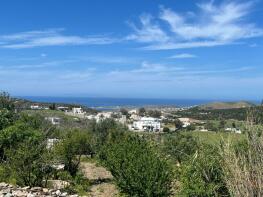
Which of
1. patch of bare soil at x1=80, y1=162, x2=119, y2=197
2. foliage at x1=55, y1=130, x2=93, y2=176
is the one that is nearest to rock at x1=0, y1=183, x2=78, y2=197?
patch of bare soil at x1=80, y1=162, x2=119, y2=197

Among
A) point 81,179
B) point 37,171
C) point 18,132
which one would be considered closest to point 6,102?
point 18,132

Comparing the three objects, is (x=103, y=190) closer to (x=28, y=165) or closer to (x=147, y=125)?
(x=28, y=165)

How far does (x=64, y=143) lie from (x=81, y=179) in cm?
345

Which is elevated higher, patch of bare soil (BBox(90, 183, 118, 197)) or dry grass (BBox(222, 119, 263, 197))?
dry grass (BBox(222, 119, 263, 197))

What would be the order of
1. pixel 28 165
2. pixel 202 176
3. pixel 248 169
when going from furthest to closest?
pixel 28 165 → pixel 202 176 → pixel 248 169

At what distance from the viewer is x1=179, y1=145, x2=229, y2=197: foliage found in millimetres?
18188

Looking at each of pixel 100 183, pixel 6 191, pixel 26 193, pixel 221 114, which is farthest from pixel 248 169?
pixel 221 114

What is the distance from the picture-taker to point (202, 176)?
19.2m

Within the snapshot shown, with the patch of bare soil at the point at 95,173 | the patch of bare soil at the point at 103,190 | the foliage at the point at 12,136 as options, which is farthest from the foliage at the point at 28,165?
the patch of bare soil at the point at 95,173

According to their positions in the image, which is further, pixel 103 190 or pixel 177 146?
pixel 177 146

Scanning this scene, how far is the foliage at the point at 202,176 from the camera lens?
59.7 ft

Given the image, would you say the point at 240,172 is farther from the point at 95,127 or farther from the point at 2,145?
the point at 95,127

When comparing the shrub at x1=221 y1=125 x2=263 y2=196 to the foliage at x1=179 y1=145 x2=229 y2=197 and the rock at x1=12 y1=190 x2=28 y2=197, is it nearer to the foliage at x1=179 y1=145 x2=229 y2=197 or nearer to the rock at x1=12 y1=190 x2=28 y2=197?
the foliage at x1=179 y1=145 x2=229 y2=197

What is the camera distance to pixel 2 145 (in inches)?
1478
